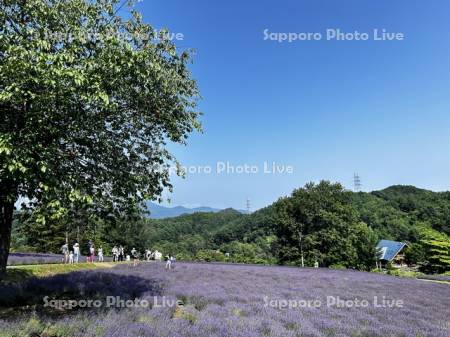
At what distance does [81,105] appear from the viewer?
812 centimetres

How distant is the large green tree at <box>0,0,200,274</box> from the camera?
6.98m

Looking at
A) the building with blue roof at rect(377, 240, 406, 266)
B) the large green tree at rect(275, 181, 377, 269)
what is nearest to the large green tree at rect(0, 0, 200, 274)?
the large green tree at rect(275, 181, 377, 269)

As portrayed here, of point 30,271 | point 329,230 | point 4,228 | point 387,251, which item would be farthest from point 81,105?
point 387,251

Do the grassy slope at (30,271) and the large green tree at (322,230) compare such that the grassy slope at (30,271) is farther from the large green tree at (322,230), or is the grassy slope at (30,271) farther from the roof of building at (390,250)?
the roof of building at (390,250)

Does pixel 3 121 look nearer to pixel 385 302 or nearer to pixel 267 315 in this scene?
pixel 267 315

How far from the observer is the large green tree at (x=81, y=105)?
22.9 feet

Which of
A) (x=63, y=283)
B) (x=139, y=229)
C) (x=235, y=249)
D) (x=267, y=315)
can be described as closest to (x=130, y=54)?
(x=267, y=315)

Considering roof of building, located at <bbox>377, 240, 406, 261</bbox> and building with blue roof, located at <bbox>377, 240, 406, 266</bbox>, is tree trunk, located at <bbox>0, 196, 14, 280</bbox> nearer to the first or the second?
building with blue roof, located at <bbox>377, 240, 406, 266</bbox>

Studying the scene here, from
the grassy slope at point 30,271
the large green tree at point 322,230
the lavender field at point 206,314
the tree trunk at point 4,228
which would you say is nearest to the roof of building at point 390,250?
the large green tree at point 322,230

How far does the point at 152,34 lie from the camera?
9734 mm

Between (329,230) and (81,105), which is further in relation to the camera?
(329,230)

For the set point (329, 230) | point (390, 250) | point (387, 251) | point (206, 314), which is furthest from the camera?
point (390, 250)

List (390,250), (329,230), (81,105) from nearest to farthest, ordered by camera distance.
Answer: (81,105), (329,230), (390,250)

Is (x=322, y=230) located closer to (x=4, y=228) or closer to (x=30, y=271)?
(x=30, y=271)
